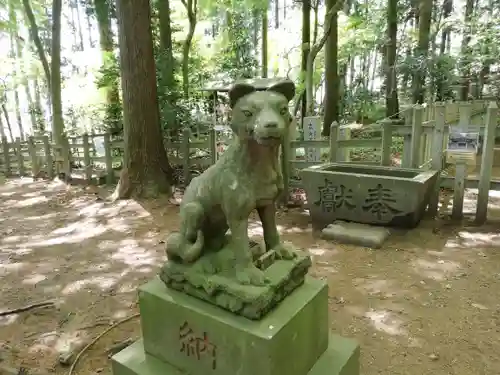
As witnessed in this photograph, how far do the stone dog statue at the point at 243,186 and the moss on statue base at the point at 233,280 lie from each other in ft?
0.16

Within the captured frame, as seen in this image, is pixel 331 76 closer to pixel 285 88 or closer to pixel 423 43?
pixel 423 43

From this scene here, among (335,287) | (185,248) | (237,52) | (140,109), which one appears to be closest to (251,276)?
(185,248)

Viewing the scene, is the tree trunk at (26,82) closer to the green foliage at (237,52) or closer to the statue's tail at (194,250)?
the green foliage at (237,52)

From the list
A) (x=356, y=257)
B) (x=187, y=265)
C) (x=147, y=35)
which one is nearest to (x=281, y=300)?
(x=187, y=265)

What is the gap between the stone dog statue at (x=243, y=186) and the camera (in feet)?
5.76

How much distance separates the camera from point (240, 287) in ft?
6.19

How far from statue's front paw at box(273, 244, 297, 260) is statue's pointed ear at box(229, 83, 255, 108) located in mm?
865

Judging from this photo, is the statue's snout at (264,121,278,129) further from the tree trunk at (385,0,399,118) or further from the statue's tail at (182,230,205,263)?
the tree trunk at (385,0,399,118)

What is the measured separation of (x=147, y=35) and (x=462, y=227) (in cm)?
568

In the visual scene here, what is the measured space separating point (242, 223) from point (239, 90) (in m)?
0.64

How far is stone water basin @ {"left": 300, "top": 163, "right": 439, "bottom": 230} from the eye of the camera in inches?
185

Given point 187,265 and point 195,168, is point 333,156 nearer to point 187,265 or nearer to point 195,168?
point 195,168

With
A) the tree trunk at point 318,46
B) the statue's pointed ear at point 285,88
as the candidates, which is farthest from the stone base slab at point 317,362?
the tree trunk at point 318,46

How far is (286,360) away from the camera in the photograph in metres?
1.89
